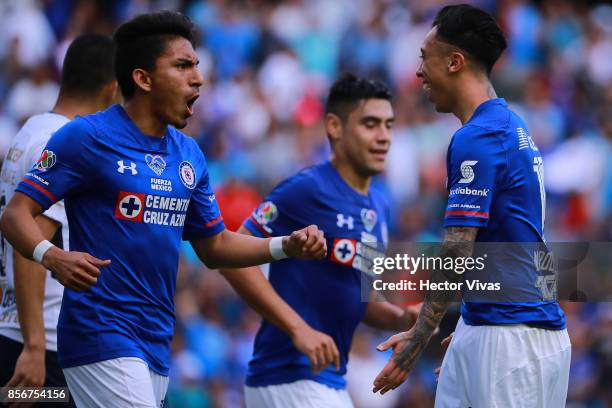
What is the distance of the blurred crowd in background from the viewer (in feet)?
38.8

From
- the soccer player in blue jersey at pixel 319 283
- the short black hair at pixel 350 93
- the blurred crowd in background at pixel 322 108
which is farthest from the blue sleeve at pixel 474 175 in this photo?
the blurred crowd in background at pixel 322 108

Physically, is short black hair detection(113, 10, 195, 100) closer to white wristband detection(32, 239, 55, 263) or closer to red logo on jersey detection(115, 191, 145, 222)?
red logo on jersey detection(115, 191, 145, 222)

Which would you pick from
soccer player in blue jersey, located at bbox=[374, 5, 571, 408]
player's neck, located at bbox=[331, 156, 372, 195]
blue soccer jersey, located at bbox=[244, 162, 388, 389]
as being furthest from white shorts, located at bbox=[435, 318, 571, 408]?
player's neck, located at bbox=[331, 156, 372, 195]

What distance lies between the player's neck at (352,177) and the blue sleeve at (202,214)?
1.76 metres

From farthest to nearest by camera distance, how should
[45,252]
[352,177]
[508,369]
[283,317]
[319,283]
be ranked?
[352,177], [319,283], [283,317], [508,369], [45,252]

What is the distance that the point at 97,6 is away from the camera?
1750 cm

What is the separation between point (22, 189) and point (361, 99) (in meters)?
3.28

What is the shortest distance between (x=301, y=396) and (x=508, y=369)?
1.96m

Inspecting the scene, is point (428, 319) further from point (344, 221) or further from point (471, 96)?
point (344, 221)

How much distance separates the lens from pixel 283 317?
6734 mm

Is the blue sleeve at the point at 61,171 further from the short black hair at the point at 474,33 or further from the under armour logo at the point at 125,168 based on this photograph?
the short black hair at the point at 474,33

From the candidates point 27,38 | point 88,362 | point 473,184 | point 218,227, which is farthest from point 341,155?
point 27,38

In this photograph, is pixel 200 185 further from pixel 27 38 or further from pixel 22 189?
pixel 27 38

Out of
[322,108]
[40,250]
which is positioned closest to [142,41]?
[40,250]
